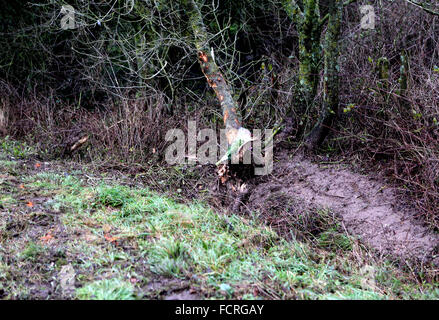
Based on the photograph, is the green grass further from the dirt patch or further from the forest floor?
the dirt patch

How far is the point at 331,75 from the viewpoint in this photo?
5.67 meters

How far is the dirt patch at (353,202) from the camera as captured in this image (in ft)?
13.5

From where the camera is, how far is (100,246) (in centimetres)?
366

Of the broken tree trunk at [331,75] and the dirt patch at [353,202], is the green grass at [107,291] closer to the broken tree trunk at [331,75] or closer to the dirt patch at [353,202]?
the dirt patch at [353,202]

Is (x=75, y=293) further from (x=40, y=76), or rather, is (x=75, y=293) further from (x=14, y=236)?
(x=40, y=76)

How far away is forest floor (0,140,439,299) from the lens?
3.10 m

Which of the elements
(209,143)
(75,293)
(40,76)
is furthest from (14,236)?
(40,76)

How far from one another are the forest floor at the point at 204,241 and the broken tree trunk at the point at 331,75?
59 cm
